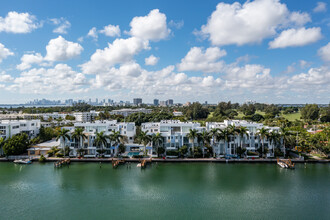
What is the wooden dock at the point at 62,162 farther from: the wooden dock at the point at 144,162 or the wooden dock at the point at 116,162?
the wooden dock at the point at 144,162

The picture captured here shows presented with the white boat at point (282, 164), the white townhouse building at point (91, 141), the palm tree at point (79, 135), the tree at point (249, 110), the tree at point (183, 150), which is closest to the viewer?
the white boat at point (282, 164)

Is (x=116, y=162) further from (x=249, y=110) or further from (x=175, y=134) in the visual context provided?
(x=249, y=110)

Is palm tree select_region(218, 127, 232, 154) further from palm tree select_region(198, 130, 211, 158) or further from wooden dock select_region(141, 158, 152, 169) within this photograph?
wooden dock select_region(141, 158, 152, 169)

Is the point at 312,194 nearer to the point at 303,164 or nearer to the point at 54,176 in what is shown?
the point at 303,164

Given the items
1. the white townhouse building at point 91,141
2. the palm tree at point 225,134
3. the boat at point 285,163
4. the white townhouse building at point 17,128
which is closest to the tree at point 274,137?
the boat at point 285,163

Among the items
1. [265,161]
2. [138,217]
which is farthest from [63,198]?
[265,161]
